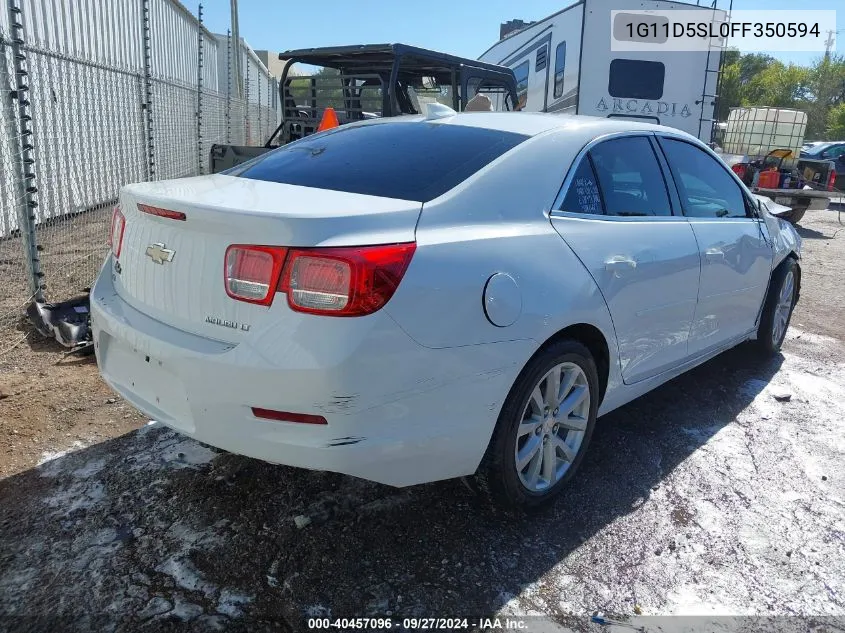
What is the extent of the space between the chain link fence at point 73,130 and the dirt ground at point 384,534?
193 cm

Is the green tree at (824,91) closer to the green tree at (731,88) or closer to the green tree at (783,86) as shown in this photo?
the green tree at (783,86)

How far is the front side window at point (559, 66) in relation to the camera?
11261mm

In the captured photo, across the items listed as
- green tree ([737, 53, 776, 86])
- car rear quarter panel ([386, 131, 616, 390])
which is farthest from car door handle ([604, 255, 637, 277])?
green tree ([737, 53, 776, 86])

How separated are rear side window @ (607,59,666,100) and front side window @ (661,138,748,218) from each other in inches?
288

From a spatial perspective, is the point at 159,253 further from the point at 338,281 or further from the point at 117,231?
the point at 338,281

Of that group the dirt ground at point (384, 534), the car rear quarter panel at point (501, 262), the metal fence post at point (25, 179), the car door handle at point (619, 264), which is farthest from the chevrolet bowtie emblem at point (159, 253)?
the metal fence post at point (25, 179)

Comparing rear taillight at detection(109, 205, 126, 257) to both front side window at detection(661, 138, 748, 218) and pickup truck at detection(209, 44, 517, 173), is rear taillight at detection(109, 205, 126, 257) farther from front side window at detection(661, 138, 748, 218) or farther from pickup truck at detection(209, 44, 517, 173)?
pickup truck at detection(209, 44, 517, 173)

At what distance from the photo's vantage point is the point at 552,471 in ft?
9.61

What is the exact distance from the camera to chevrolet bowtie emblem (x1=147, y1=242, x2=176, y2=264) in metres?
2.44

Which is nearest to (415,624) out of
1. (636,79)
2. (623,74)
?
Result: (623,74)

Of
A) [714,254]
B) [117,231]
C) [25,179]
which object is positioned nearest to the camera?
[117,231]

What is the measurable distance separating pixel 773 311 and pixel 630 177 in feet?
6.92

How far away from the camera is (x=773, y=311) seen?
4770 mm

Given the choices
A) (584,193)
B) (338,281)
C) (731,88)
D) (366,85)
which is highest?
(731,88)
